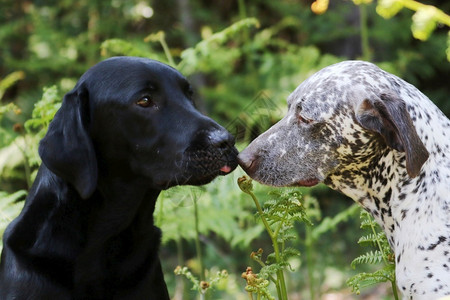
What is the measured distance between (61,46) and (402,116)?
6450mm

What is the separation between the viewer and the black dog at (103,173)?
3.64m

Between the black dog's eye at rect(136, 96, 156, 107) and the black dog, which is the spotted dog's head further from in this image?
the black dog's eye at rect(136, 96, 156, 107)

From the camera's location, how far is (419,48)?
958cm

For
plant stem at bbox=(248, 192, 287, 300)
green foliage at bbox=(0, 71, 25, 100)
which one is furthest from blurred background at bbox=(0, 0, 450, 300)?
plant stem at bbox=(248, 192, 287, 300)

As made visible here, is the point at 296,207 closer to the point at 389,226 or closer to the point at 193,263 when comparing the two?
the point at 389,226

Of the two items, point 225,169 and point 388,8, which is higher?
point 388,8

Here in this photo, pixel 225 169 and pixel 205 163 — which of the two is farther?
pixel 225 169

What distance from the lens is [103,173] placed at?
3.81 m

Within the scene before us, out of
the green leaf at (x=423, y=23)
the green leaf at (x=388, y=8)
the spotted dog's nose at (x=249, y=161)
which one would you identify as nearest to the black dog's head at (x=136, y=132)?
the spotted dog's nose at (x=249, y=161)

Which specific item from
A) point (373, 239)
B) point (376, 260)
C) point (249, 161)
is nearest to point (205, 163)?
point (249, 161)

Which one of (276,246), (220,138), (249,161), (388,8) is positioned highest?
(388,8)

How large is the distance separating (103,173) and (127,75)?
536 mm

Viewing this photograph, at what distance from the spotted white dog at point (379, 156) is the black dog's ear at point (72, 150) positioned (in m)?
0.89

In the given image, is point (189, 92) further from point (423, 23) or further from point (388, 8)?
point (423, 23)
